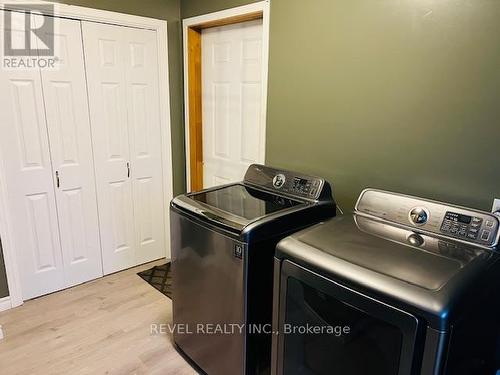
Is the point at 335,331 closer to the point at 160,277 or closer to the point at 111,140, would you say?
the point at 160,277

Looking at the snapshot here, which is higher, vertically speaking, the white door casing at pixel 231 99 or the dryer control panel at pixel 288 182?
the white door casing at pixel 231 99

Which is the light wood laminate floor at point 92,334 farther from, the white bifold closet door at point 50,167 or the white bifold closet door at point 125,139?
the white bifold closet door at point 125,139

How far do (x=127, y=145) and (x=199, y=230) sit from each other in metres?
1.41

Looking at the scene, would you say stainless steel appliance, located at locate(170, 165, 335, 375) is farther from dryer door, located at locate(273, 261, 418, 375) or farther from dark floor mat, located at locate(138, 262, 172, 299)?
dark floor mat, located at locate(138, 262, 172, 299)

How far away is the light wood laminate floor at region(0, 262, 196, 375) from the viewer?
197 cm

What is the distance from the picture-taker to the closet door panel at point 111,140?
251 centimetres

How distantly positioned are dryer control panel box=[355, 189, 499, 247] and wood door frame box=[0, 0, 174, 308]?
1.87 meters

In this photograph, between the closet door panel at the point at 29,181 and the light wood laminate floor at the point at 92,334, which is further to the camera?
the closet door panel at the point at 29,181

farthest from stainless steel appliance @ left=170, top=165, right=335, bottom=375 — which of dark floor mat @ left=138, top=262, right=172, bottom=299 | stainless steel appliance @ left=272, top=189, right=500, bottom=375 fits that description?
dark floor mat @ left=138, top=262, right=172, bottom=299

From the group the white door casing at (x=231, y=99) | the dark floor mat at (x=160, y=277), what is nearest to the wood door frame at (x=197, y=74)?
the white door casing at (x=231, y=99)

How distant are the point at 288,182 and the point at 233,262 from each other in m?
0.62

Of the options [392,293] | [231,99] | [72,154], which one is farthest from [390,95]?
[72,154]

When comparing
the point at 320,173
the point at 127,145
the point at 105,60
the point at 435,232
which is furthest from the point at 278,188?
the point at 105,60

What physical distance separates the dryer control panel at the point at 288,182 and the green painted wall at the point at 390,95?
0.61 feet
